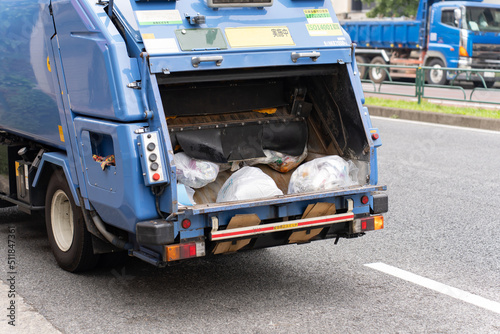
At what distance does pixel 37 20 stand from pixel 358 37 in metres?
22.2

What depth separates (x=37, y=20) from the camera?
18.8 ft

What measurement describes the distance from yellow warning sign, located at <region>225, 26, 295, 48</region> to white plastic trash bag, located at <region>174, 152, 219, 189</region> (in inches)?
39.7

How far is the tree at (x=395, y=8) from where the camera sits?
90.1 ft

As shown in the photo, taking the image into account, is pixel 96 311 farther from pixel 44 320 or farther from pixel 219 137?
pixel 219 137

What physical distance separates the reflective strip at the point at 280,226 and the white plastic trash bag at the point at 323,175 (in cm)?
33

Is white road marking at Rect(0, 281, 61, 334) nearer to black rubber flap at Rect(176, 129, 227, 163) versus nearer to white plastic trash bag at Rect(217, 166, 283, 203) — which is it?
white plastic trash bag at Rect(217, 166, 283, 203)

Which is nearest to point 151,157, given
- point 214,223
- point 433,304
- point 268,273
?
point 214,223

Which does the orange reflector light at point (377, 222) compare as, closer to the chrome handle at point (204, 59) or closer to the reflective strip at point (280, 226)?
the reflective strip at point (280, 226)

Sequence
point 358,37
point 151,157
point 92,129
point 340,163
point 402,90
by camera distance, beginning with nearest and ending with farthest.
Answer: point 151,157
point 92,129
point 340,163
point 402,90
point 358,37

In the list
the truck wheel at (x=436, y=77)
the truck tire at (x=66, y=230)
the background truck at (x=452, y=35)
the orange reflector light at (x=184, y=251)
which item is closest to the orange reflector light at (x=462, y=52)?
the background truck at (x=452, y=35)

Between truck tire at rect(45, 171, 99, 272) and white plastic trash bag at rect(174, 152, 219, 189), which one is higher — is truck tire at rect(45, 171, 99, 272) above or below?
below

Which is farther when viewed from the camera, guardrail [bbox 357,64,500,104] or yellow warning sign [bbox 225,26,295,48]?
guardrail [bbox 357,64,500,104]

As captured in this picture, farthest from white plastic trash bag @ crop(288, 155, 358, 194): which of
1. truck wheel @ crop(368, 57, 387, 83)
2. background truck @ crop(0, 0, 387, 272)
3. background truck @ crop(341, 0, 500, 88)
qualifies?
background truck @ crop(341, 0, 500, 88)

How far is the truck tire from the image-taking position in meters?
5.62
